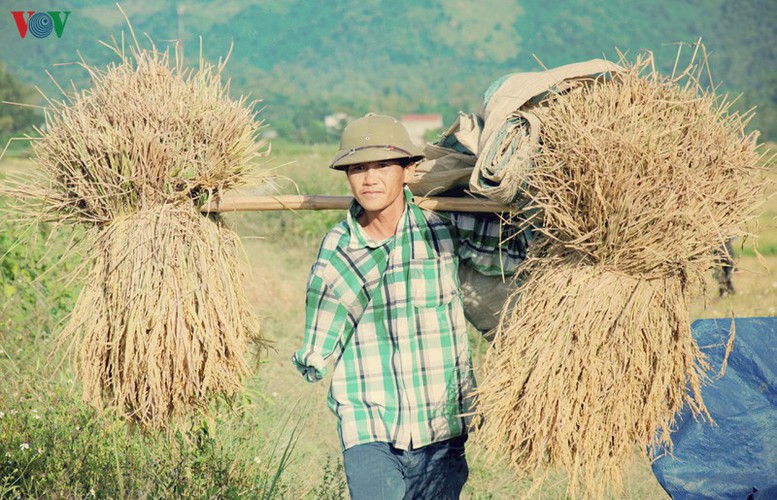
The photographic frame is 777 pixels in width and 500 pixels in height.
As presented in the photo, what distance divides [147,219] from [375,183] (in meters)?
0.80

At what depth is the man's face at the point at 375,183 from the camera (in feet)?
Result: 9.15

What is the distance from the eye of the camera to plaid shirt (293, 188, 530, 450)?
2820mm

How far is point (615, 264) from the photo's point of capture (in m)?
2.42

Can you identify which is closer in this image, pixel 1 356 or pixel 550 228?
pixel 550 228

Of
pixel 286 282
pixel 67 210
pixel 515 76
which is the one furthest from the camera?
pixel 286 282

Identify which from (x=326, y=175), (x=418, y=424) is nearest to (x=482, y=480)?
(x=418, y=424)

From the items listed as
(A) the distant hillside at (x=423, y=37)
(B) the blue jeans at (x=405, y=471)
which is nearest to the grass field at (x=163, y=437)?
(B) the blue jeans at (x=405, y=471)

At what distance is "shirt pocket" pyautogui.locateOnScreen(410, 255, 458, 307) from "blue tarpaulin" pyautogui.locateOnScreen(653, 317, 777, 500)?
0.93m

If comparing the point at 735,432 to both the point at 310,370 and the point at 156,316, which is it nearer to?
the point at 310,370

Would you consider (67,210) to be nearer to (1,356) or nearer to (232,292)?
(232,292)

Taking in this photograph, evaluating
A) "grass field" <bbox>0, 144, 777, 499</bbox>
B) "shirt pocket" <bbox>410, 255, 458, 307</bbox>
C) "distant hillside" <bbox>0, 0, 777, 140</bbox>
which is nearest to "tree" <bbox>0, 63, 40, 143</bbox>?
"distant hillside" <bbox>0, 0, 777, 140</bbox>

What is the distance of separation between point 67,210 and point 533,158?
162cm

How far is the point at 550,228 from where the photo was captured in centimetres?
245

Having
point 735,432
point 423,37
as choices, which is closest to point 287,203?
point 735,432
